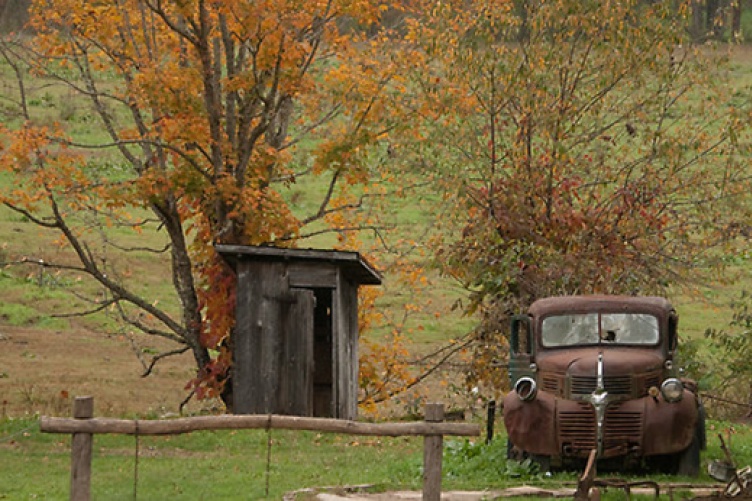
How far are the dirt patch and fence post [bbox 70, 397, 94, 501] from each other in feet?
39.3

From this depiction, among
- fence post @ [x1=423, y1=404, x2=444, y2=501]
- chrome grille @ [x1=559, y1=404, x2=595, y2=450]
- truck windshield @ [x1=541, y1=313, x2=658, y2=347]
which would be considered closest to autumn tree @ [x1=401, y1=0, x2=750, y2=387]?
truck windshield @ [x1=541, y1=313, x2=658, y2=347]

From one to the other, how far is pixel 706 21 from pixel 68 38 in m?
48.3

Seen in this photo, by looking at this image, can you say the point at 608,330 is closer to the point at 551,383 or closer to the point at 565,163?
the point at 551,383

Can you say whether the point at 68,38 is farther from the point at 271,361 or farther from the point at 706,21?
the point at 706,21

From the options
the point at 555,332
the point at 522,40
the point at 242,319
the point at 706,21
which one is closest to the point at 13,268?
the point at 242,319

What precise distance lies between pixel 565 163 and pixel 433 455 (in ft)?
35.6

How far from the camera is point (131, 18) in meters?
24.1

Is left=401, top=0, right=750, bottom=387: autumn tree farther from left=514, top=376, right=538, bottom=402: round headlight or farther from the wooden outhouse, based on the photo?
left=514, top=376, right=538, bottom=402: round headlight

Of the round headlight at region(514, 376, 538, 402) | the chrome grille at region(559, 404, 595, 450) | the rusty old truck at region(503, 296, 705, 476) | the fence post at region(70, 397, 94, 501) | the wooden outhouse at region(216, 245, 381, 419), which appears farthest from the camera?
the wooden outhouse at region(216, 245, 381, 419)

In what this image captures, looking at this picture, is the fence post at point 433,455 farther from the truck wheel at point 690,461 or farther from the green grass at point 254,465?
the truck wheel at point 690,461

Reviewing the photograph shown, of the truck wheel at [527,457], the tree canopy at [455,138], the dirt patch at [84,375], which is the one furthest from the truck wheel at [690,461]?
the dirt patch at [84,375]

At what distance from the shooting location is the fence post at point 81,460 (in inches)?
451

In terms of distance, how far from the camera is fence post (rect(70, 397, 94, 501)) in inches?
Result: 451

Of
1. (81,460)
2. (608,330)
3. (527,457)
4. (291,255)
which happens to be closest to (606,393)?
(608,330)
